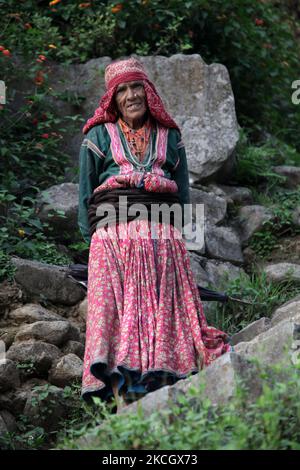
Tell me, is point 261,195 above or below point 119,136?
above

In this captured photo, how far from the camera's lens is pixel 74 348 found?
23.0ft

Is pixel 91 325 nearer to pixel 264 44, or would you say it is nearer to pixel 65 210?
pixel 65 210

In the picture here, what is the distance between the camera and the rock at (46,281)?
7.53 metres

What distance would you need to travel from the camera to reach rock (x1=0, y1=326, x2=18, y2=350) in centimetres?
695

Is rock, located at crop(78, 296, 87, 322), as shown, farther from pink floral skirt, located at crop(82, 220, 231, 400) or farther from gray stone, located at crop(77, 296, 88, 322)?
pink floral skirt, located at crop(82, 220, 231, 400)

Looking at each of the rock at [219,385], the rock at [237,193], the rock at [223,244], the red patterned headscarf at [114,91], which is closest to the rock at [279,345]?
the rock at [219,385]

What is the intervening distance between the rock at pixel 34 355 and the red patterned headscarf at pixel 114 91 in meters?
1.39

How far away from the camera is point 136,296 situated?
20.6ft

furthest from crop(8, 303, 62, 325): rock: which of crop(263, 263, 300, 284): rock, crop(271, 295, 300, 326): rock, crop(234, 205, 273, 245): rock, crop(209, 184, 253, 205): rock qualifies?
crop(209, 184, 253, 205): rock

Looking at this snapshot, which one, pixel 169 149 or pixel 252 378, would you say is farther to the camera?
pixel 169 149

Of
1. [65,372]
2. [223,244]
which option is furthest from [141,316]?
[223,244]

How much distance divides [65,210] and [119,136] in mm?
1856
